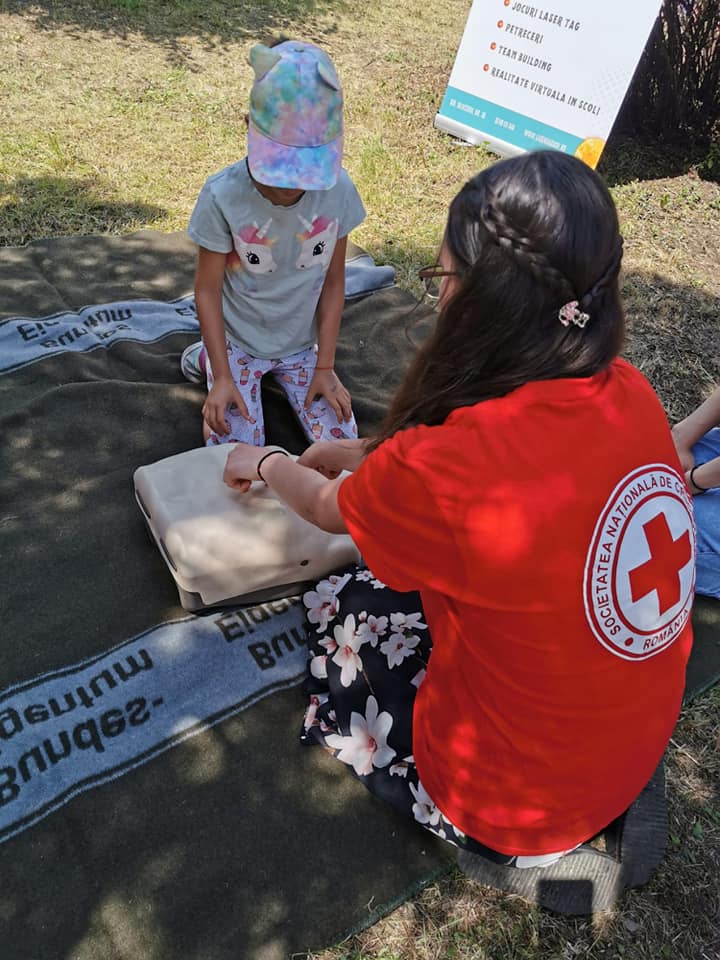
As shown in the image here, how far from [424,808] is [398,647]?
1.28 feet

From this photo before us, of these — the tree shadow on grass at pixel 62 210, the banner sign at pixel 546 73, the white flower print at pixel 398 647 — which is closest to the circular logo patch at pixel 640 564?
the white flower print at pixel 398 647

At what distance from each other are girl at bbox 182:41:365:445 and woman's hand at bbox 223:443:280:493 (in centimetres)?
51

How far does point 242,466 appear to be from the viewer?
2.20 m

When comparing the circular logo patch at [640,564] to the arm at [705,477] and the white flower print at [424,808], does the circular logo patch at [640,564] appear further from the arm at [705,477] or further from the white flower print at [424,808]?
the arm at [705,477]

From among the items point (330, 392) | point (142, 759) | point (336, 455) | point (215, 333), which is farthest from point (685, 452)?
point (142, 759)

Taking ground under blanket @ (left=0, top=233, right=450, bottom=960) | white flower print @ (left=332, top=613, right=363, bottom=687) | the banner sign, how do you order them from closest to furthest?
ground under blanket @ (left=0, top=233, right=450, bottom=960), white flower print @ (left=332, top=613, right=363, bottom=687), the banner sign

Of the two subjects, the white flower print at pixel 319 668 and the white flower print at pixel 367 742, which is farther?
the white flower print at pixel 319 668

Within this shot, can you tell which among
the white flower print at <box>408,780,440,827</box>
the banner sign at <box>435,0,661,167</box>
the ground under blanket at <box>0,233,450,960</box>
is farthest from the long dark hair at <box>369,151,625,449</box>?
the banner sign at <box>435,0,661,167</box>

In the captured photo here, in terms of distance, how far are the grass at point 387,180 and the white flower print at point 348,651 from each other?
0.56 meters

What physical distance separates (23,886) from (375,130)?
5.38m

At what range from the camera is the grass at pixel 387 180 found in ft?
6.24

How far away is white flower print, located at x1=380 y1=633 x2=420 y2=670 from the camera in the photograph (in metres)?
2.00

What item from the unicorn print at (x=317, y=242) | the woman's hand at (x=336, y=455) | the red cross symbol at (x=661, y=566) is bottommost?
the woman's hand at (x=336, y=455)

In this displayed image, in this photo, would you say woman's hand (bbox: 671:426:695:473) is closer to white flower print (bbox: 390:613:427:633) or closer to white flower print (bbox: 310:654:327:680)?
white flower print (bbox: 390:613:427:633)
